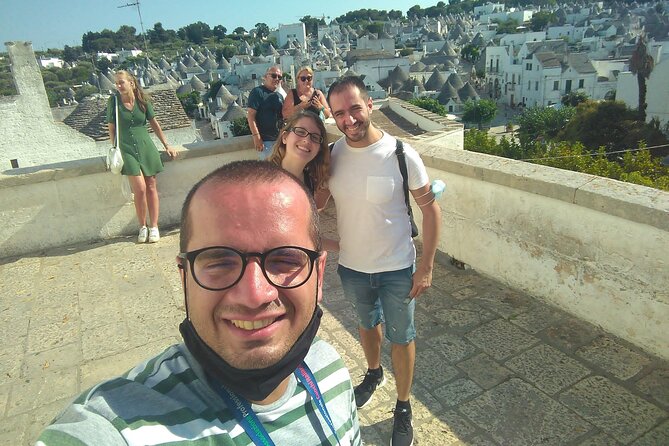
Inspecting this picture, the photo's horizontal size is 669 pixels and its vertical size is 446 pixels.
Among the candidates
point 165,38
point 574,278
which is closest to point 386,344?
point 574,278

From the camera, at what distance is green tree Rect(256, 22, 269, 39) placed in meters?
178

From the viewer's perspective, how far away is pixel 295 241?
120 centimetres

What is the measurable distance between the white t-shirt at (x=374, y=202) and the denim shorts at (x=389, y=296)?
53 mm

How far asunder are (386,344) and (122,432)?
9.23 feet

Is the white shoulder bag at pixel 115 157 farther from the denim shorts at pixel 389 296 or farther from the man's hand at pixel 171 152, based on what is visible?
the denim shorts at pixel 389 296

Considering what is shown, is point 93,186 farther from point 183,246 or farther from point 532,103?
point 532,103

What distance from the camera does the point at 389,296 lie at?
2.61m

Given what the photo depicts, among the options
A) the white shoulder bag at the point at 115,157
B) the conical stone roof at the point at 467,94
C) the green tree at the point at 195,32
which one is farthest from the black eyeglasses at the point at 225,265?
the green tree at the point at 195,32

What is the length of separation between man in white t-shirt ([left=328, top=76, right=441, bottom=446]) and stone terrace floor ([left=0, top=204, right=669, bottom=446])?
56 centimetres

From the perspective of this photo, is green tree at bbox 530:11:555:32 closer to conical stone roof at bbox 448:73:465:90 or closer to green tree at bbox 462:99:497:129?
conical stone roof at bbox 448:73:465:90

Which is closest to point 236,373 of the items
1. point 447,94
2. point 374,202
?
point 374,202

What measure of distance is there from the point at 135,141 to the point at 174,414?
4.88 metres

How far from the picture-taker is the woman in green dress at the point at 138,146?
523 centimetres

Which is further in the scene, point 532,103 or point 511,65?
point 511,65
